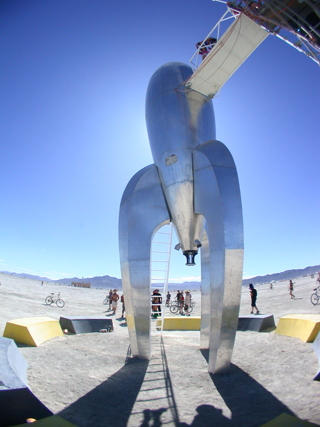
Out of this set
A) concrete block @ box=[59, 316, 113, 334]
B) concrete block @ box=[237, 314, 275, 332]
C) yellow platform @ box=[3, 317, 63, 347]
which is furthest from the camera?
concrete block @ box=[59, 316, 113, 334]

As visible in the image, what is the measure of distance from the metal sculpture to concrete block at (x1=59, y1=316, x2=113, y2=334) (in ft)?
13.9

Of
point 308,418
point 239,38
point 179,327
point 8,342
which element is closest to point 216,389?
point 308,418

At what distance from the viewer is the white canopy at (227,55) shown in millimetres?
7969

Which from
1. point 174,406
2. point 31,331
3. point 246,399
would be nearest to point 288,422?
point 246,399

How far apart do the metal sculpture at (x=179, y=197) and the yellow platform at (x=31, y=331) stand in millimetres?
3311

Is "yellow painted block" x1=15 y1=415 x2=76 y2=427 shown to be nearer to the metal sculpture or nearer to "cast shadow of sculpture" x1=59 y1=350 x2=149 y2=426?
"cast shadow of sculpture" x1=59 y1=350 x2=149 y2=426

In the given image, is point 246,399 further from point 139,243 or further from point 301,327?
point 139,243

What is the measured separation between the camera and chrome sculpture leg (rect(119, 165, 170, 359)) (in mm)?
8039

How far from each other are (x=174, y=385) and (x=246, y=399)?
1.69m

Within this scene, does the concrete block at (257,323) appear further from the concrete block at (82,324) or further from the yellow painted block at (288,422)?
the yellow painted block at (288,422)

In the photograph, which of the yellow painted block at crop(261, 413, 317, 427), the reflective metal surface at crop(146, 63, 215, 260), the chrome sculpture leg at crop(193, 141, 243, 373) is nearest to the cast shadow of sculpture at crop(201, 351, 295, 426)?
the chrome sculpture leg at crop(193, 141, 243, 373)

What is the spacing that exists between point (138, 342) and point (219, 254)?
4054 millimetres

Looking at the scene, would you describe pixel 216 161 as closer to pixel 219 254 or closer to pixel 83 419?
pixel 219 254

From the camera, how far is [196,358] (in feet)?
27.2
